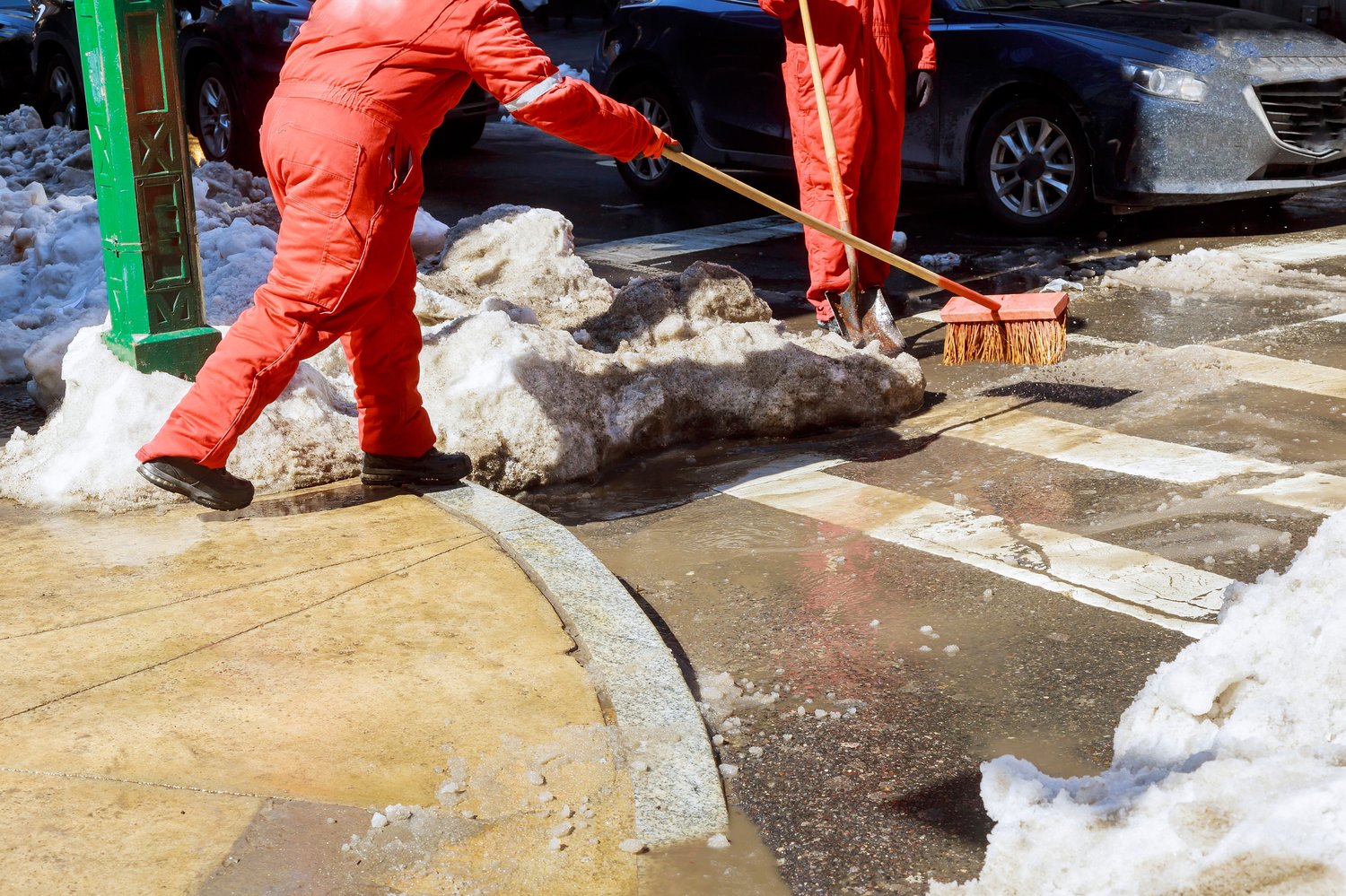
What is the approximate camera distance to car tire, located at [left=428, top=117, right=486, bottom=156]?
42.2 feet

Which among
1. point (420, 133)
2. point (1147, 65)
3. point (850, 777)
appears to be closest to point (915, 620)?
point (850, 777)

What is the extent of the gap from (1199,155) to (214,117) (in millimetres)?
7155

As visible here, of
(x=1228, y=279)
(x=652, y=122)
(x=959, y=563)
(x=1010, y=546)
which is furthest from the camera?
(x=652, y=122)

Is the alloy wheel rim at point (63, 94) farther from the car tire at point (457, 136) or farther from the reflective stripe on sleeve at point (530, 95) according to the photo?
the reflective stripe on sleeve at point (530, 95)

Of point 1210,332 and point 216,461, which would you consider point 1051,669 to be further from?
point 1210,332

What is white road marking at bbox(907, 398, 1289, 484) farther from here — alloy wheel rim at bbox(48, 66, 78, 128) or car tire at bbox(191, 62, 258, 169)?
alloy wheel rim at bbox(48, 66, 78, 128)

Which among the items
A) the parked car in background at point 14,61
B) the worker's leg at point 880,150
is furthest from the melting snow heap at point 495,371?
the parked car in background at point 14,61

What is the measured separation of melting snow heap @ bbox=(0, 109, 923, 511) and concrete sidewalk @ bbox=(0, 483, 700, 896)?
465mm

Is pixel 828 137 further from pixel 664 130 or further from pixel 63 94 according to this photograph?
pixel 63 94

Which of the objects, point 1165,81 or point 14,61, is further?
point 14,61

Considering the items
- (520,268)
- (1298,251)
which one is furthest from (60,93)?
(1298,251)

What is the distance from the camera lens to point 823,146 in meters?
6.31

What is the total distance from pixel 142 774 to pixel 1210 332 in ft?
16.4

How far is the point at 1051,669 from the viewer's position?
3.37 m
